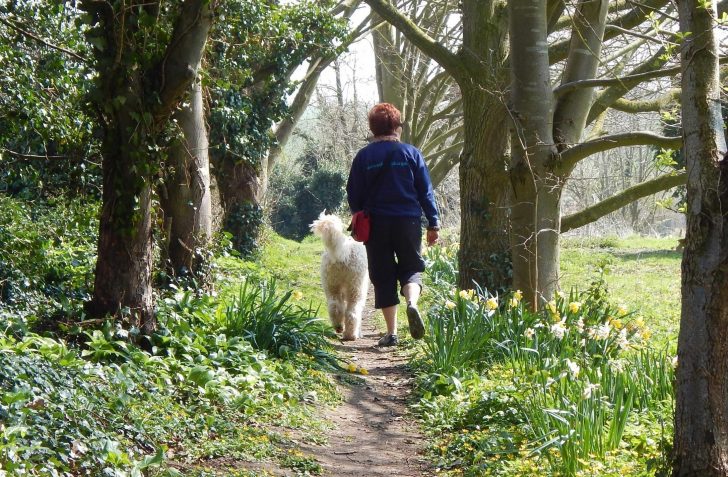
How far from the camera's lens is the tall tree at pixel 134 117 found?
6016 millimetres

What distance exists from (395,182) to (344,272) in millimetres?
1535

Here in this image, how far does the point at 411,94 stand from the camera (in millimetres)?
22359

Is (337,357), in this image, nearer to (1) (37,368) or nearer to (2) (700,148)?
(1) (37,368)

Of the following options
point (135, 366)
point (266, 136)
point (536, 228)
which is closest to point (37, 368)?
point (135, 366)

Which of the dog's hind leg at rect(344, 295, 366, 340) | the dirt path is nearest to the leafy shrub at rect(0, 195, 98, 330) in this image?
the dirt path

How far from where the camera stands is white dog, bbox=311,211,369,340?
9023mm

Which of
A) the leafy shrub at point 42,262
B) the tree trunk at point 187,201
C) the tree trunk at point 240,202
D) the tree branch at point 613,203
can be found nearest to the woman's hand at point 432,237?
the tree branch at point 613,203

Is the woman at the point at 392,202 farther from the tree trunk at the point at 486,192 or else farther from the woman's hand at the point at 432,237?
the tree trunk at the point at 486,192

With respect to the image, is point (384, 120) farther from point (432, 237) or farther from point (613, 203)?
point (613, 203)

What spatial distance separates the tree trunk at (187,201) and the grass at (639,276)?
146 inches

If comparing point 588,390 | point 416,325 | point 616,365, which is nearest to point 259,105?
point 416,325

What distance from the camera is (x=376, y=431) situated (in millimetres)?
5688

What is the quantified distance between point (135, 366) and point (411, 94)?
17.9 meters

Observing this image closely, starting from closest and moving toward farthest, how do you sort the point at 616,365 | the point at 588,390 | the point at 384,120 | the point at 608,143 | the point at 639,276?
the point at 588,390, the point at 616,365, the point at 608,143, the point at 384,120, the point at 639,276
